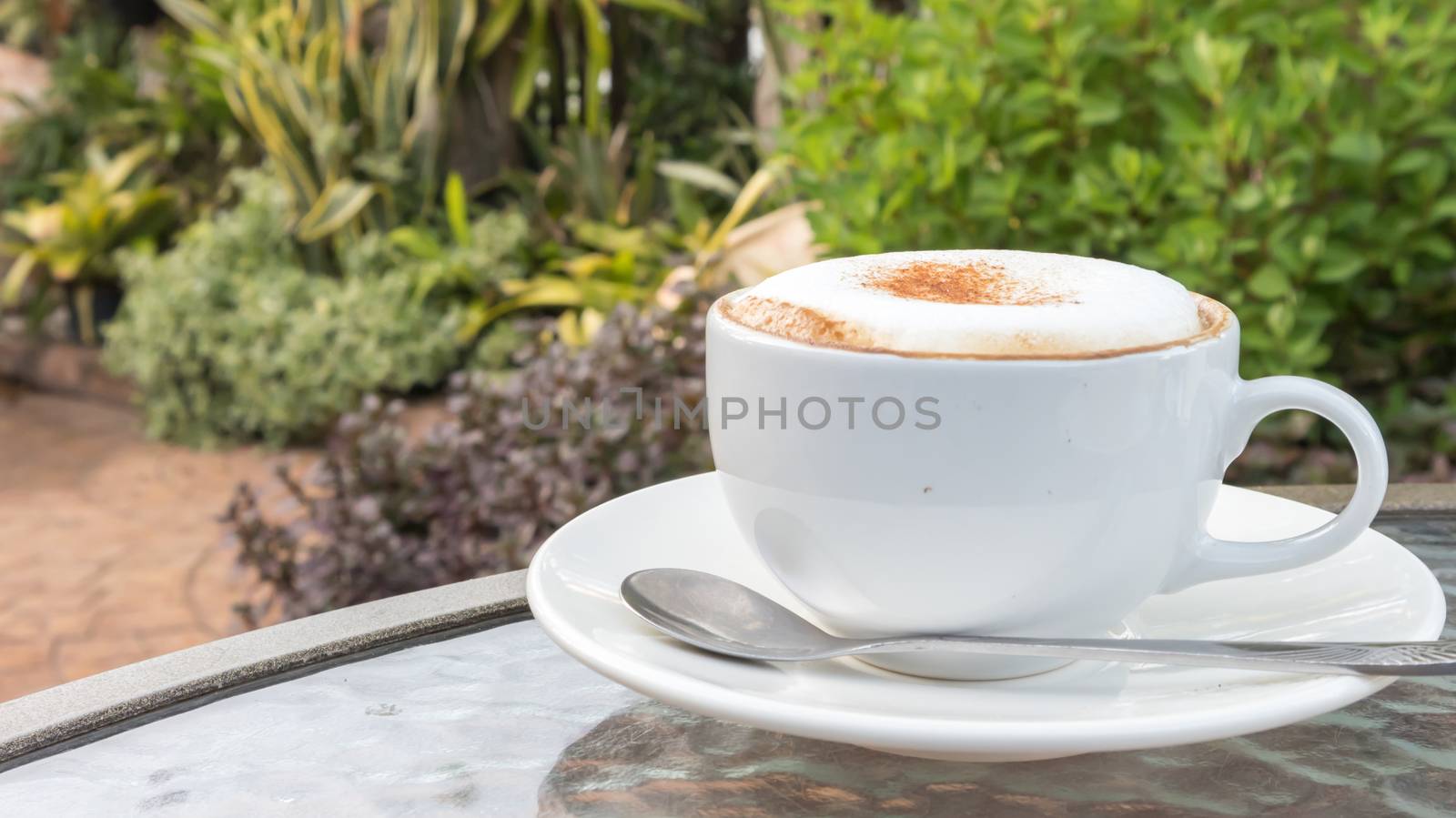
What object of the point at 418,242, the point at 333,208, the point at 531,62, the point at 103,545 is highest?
the point at 531,62

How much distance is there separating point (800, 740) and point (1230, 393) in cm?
30

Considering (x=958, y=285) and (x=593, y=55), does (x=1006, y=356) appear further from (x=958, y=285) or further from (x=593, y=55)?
(x=593, y=55)

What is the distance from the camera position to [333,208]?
14.1ft

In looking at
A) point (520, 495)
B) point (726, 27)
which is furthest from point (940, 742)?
point (726, 27)

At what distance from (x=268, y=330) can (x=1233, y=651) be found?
4.00 metres

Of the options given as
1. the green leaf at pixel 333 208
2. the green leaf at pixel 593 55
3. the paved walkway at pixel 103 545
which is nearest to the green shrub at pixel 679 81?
the green leaf at pixel 593 55

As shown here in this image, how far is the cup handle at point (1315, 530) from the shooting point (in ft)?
2.26

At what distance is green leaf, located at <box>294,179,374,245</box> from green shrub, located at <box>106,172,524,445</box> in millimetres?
138

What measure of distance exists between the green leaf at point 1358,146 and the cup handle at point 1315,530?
1.21 metres

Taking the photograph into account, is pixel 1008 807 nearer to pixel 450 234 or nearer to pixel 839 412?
pixel 839 412

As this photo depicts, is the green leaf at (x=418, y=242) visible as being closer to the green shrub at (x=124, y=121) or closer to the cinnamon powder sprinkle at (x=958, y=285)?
the green shrub at (x=124, y=121)

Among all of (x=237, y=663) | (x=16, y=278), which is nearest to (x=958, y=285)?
(x=237, y=663)

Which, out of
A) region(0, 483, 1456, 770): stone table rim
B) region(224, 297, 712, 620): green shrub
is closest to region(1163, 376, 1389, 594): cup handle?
region(0, 483, 1456, 770): stone table rim

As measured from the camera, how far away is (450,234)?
4680mm
